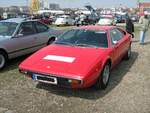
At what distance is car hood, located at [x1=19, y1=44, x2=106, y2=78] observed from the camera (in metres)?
5.30

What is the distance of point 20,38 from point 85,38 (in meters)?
2.59

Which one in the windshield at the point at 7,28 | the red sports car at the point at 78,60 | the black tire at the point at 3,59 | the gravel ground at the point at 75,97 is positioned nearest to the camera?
the gravel ground at the point at 75,97

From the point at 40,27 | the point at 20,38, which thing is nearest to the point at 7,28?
the point at 20,38

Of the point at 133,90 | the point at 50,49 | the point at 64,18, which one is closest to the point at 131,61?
the point at 133,90

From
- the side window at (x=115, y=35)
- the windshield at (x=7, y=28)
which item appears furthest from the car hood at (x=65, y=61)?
the windshield at (x=7, y=28)

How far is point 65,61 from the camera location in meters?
5.67

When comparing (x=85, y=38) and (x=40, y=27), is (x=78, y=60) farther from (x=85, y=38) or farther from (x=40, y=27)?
(x=40, y=27)

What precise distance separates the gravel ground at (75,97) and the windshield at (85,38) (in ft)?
3.55

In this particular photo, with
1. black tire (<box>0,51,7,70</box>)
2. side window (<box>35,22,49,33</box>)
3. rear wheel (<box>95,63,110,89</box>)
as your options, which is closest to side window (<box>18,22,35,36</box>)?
side window (<box>35,22,49,33</box>)

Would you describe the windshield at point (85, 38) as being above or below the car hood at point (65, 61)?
above

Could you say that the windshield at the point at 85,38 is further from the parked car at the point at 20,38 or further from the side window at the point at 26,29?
the side window at the point at 26,29

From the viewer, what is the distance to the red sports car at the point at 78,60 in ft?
17.2

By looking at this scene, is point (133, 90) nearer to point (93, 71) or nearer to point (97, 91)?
point (97, 91)

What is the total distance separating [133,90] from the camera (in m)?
6.03
